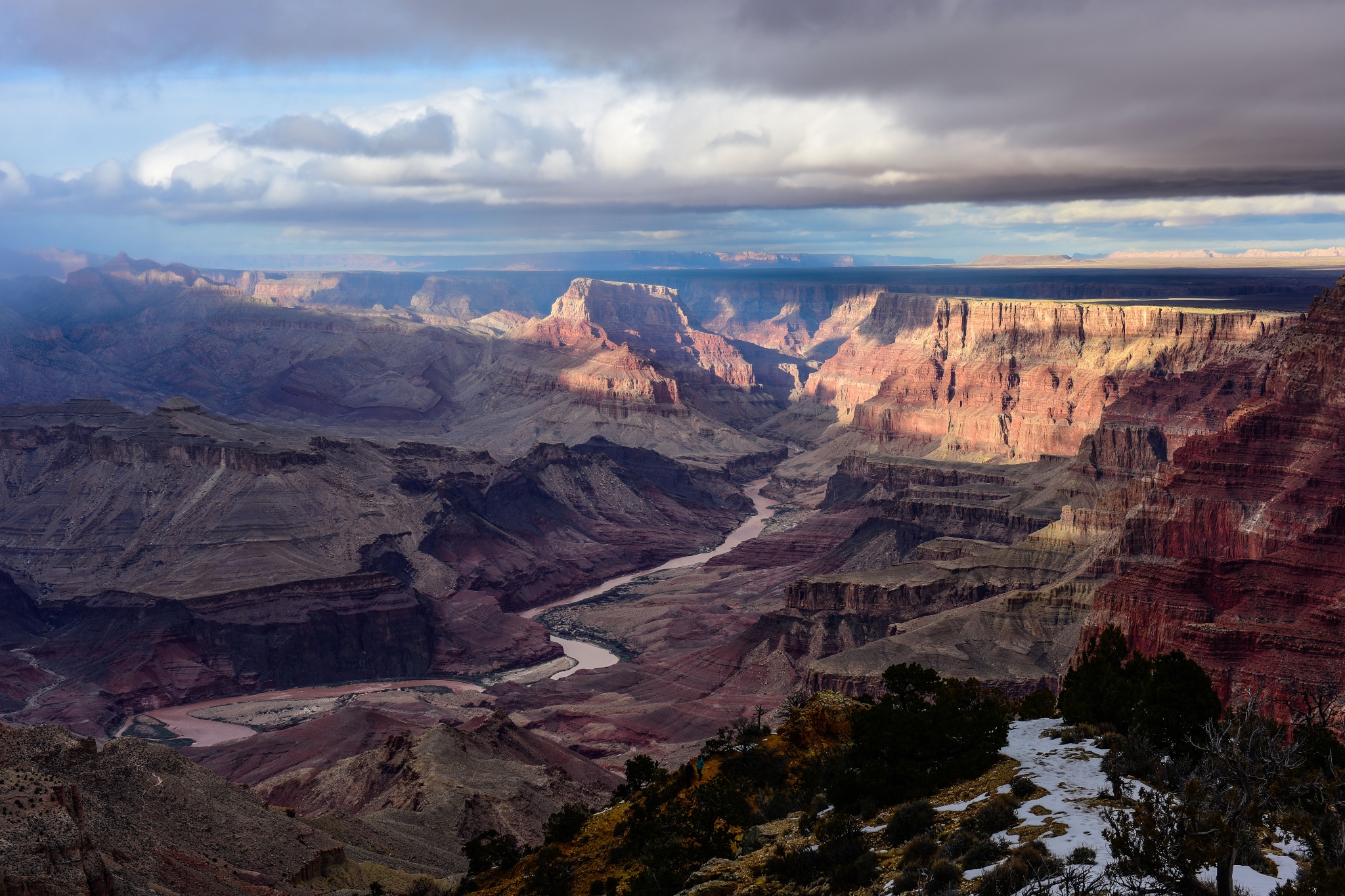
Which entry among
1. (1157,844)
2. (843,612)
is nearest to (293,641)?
(843,612)

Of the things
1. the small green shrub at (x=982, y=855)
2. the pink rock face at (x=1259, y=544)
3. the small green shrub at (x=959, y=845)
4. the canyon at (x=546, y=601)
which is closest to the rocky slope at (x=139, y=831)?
the canyon at (x=546, y=601)

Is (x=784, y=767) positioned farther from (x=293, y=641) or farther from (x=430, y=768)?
(x=293, y=641)

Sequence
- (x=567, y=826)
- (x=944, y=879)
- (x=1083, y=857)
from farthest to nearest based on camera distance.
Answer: (x=567, y=826), (x=944, y=879), (x=1083, y=857)

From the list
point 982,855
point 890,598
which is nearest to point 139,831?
point 982,855

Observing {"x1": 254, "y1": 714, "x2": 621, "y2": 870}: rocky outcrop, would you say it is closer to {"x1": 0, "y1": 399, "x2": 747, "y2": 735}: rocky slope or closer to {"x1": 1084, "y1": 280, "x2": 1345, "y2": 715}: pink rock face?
{"x1": 1084, "y1": 280, "x2": 1345, "y2": 715}: pink rock face

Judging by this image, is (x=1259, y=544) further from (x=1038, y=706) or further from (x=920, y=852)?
(x=920, y=852)

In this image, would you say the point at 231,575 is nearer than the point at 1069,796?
No

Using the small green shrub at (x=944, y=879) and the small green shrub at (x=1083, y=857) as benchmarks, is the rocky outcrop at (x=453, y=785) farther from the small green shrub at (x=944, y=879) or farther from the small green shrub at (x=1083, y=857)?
the small green shrub at (x=1083, y=857)
